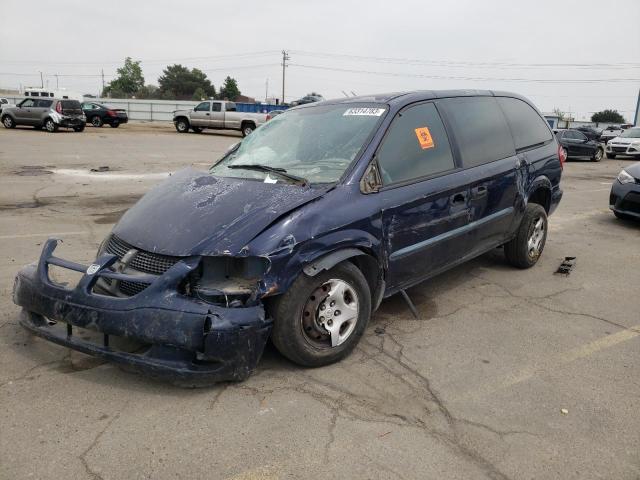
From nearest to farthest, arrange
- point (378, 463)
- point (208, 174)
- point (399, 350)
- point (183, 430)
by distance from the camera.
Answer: point (378, 463), point (183, 430), point (399, 350), point (208, 174)

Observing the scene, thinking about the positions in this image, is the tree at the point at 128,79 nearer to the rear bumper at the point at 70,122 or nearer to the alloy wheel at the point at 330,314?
the rear bumper at the point at 70,122

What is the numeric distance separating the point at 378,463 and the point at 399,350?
4.14 feet

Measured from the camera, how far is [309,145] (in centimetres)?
400

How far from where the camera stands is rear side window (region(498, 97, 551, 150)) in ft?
17.2

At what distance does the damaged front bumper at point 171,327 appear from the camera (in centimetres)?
277

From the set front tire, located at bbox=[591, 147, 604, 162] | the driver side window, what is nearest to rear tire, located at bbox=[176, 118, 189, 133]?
the driver side window

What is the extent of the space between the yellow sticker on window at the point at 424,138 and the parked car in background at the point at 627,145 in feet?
81.1

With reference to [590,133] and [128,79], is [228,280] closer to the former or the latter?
[590,133]

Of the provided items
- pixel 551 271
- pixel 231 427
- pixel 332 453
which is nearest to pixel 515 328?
pixel 551 271

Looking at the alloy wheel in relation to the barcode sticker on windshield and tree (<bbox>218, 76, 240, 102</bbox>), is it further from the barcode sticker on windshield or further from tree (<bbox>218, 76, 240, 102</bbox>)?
tree (<bbox>218, 76, 240, 102</bbox>)

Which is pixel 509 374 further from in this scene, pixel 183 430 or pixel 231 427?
pixel 183 430

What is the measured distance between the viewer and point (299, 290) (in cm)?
307

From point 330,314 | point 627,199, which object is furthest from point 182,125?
point 330,314

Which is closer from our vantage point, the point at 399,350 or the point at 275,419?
the point at 275,419
